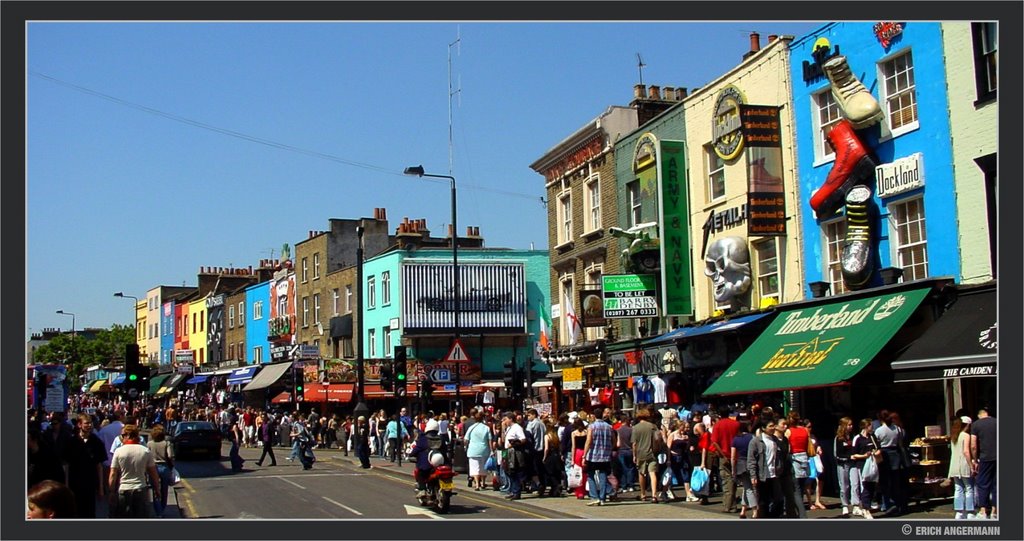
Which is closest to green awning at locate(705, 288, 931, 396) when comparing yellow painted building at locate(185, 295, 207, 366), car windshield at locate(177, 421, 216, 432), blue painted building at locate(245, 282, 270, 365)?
car windshield at locate(177, 421, 216, 432)

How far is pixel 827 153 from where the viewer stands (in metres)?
23.9

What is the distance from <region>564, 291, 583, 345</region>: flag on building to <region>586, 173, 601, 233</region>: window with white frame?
2.75 metres

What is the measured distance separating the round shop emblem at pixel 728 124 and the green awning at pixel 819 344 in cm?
451

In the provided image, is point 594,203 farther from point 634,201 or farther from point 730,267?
point 730,267

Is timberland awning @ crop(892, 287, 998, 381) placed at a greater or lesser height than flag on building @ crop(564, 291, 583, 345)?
lesser

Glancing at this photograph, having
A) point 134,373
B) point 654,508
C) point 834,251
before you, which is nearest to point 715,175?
point 834,251

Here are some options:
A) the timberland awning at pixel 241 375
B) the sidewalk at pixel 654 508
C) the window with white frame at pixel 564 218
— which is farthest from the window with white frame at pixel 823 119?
the timberland awning at pixel 241 375

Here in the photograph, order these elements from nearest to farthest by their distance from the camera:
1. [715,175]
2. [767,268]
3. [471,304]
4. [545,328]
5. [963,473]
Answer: [963,473], [767,268], [715,175], [545,328], [471,304]

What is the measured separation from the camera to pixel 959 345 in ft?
59.9

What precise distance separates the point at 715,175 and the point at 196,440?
66.0ft

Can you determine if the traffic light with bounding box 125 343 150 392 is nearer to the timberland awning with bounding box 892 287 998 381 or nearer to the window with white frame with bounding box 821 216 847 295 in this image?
the window with white frame with bounding box 821 216 847 295

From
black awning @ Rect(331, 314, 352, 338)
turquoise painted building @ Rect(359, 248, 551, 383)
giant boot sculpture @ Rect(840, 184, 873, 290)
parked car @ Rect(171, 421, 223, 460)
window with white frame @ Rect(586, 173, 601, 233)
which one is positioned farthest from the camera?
black awning @ Rect(331, 314, 352, 338)

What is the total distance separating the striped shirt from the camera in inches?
824

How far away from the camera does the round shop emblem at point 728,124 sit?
26.8 meters
